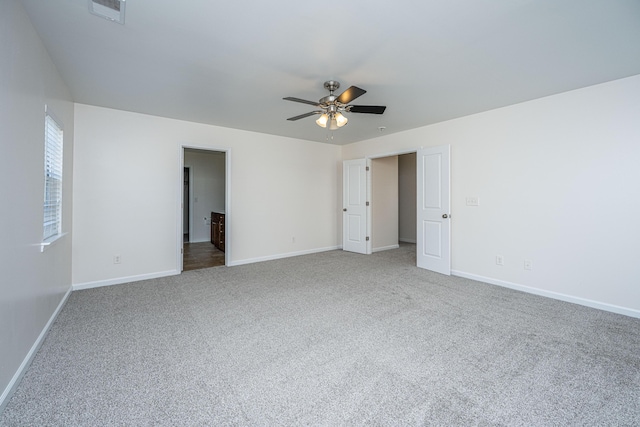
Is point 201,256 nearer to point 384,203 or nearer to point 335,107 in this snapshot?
point 384,203

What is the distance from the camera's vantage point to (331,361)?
199 cm

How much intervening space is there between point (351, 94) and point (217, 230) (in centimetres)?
527

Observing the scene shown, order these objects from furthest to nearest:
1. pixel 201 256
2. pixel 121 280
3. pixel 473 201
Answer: pixel 201 256
pixel 473 201
pixel 121 280

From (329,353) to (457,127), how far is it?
12.5ft

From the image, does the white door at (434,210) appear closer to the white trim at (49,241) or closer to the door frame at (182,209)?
the door frame at (182,209)

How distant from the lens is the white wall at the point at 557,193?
285 cm

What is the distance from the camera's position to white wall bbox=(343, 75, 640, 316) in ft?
9.36

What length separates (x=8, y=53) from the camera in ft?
5.39

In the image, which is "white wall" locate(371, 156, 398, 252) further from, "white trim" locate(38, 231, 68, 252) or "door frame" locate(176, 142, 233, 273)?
"white trim" locate(38, 231, 68, 252)

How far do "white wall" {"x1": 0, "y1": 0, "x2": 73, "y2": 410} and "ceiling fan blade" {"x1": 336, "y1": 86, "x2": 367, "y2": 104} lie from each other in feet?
7.50

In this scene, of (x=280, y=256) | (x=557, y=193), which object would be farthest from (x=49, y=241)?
(x=557, y=193)

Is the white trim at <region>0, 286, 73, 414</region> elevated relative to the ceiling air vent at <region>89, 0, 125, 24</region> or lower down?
lower down

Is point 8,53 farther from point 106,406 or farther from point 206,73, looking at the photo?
point 106,406

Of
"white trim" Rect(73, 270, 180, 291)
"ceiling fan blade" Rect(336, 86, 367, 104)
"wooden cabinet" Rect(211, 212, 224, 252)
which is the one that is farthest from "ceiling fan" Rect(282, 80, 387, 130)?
"wooden cabinet" Rect(211, 212, 224, 252)
